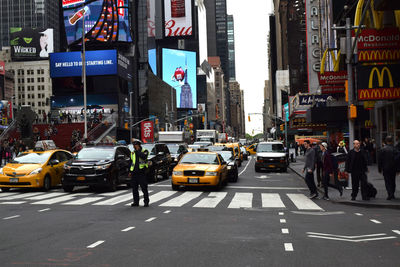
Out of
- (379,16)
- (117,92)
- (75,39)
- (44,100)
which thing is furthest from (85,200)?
(44,100)

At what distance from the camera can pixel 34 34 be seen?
461 ft

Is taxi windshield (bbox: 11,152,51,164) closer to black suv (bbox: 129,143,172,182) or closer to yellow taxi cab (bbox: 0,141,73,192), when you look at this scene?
yellow taxi cab (bbox: 0,141,73,192)

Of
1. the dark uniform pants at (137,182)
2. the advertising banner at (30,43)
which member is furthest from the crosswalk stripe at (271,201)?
the advertising banner at (30,43)

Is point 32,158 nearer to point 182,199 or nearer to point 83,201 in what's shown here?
point 83,201

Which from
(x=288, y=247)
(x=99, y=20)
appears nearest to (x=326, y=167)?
(x=288, y=247)

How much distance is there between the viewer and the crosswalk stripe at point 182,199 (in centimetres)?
1301

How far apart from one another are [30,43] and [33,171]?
138m

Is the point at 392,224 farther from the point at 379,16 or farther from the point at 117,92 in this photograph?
the point at 117,92

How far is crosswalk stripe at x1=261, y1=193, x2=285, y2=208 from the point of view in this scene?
1291cm

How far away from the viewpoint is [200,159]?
18312mm

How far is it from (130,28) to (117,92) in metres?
16.1

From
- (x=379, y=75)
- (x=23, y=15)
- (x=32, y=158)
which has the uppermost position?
(x=23, y=15)

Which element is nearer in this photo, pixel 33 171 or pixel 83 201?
pixel 83 201

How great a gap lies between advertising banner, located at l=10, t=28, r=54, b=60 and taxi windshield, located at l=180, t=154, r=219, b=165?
433 feet
